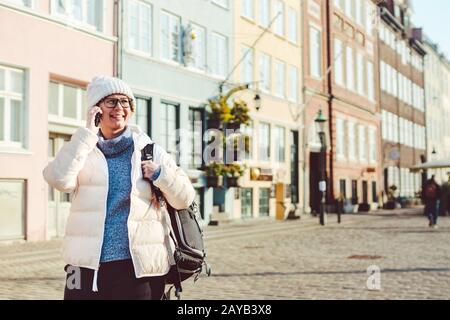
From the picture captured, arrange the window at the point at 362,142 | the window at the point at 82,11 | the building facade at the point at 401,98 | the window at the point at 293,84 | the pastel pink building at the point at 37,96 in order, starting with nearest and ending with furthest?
the pastel pink building at the point at 37,96 → the window at the point at 82,11 → the window at the point at 293,84 → the window at the point at 362,142 → the building facade at the point at 401,98

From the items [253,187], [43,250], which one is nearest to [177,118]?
[253,187]

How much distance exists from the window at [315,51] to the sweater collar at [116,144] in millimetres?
29244

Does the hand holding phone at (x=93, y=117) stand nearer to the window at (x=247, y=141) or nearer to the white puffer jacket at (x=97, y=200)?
the white puffer jacket at (x=97, y=200)

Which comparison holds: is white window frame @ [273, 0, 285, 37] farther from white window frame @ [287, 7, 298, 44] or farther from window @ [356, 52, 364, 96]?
window @ [356, 52, 364, 96]

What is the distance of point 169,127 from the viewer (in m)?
21.1

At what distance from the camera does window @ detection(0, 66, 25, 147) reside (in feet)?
48.9

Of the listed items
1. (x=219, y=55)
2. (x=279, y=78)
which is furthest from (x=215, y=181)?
(x=279, y=78)

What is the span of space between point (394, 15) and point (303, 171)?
20.0 metres

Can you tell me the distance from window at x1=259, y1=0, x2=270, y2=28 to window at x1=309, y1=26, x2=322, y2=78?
5108mm

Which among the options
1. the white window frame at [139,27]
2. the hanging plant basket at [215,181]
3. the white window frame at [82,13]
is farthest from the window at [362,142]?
the white window frame at [82,13]

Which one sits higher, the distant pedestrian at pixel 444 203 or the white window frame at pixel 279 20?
the white window frame at pixel 279 20

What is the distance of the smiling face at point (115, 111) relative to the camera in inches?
119

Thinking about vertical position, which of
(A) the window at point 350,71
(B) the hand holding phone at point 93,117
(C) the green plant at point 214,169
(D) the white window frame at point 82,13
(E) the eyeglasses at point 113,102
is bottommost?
(B) the hand holding phone at point 93,117

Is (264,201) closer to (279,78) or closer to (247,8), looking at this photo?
(279,78)
